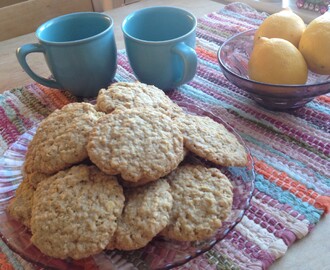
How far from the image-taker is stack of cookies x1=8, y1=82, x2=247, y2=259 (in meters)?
0.46

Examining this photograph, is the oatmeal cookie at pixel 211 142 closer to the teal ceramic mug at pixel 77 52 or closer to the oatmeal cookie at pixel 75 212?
the oatmeal cookie at pixel 75 212

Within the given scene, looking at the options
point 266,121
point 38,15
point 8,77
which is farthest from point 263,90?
point 38,15

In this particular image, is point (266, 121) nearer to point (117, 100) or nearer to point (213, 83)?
point (213, 83)

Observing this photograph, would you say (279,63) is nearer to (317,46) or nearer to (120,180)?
(317,46)

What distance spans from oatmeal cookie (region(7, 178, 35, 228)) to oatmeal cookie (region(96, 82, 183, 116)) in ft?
0.57

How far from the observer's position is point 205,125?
23.9 inches

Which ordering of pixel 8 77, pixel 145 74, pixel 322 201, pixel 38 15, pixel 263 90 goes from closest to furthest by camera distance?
pixel 322 201 < pixel 263 90 < pixel 145 74 < pixel 8 77 < pixel 38 15

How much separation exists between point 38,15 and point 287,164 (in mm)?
1062

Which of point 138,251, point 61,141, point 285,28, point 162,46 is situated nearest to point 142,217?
point 138,251

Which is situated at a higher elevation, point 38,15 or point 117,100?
point 117,100

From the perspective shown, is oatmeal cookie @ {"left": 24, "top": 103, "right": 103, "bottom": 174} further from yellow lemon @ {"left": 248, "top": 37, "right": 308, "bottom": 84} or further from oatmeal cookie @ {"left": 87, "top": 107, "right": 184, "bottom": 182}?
yellow lemon @ {"left": 248, "top": 37, "right": 308, "bottom": 84}

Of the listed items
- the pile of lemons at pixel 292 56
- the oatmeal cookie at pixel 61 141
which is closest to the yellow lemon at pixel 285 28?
the pile of lemons at pixel 292 56

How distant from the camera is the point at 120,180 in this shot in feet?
1.72

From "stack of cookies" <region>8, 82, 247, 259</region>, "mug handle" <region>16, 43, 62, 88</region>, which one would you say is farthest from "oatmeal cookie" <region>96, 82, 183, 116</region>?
"mug handle" <region>16, 43, 62, 88</region>
